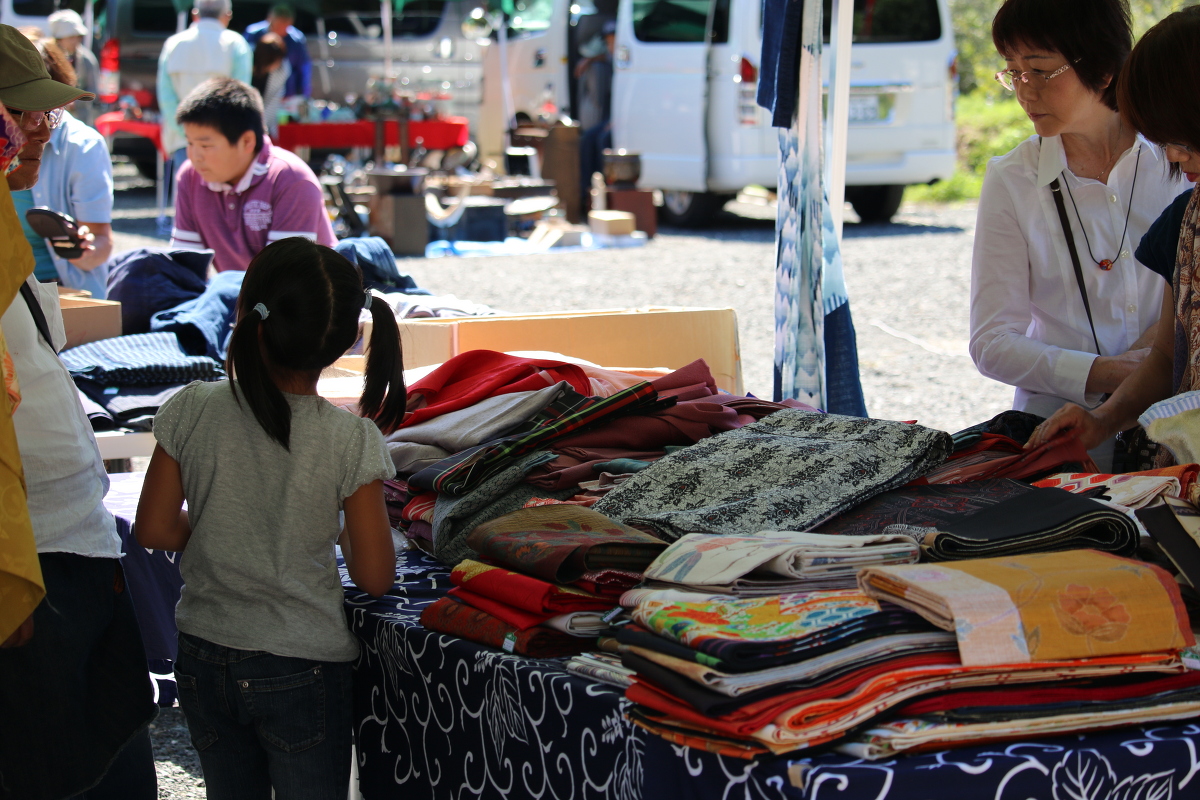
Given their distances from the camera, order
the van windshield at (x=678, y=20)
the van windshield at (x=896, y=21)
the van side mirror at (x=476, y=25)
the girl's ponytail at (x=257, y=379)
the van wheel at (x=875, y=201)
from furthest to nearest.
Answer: the van side mirror at (x=476, y=25), the van wheel at (x=875, y=201), the van windshield at (x=678, y=20), the van windshield at (x=896, y=21), the girl's ponytail at (x=257, y=379)

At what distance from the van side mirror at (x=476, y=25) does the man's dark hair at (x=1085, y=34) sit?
36.5 feet

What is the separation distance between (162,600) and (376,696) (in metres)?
0.84

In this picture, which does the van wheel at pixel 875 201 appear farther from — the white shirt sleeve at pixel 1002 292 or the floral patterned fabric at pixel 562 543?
the floral patterned fabric at pixel 562 543

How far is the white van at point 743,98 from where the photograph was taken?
390 inches

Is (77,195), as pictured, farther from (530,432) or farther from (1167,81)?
(1167,81)

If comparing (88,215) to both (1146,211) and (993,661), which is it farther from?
(993,661)

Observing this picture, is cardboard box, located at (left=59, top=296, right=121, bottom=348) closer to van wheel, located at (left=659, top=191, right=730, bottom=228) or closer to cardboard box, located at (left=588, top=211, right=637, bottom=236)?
cardboard box, located at (left=588, top=211, right=637, bottom=236)

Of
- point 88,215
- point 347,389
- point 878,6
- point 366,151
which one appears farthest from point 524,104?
point 347,389

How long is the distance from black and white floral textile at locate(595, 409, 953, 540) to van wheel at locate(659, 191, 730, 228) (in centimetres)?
924

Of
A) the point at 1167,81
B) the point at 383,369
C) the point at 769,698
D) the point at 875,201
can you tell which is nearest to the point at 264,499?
the point at 383,369

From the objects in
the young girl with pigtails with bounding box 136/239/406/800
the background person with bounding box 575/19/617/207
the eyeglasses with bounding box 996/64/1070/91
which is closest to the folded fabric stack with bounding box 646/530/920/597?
the young girl with pigtails with bounding box 136/239/406/800

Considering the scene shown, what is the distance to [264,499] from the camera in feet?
5.77

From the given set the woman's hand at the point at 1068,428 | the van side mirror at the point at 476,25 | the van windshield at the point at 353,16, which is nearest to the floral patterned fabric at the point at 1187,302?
the woman's hand at the point at 1068,428

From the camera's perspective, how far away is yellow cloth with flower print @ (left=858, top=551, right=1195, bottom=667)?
1281 millimetres
